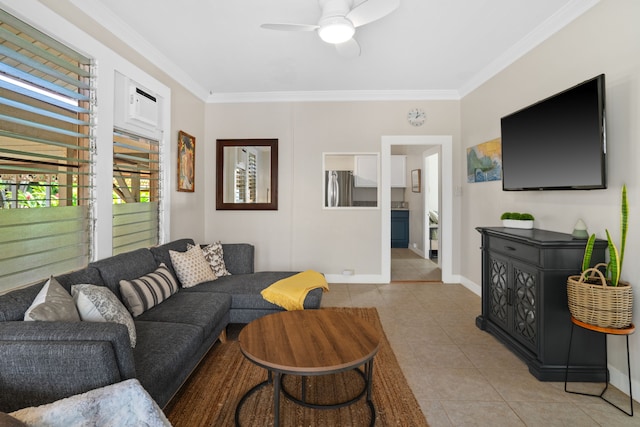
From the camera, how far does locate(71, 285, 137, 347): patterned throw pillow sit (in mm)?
1580

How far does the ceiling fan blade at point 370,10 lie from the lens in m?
2.01

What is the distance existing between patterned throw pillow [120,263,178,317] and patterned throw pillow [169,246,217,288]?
172 mm

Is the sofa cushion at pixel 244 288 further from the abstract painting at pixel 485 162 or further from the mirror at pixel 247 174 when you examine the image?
the abstract painting at pixel 485 162

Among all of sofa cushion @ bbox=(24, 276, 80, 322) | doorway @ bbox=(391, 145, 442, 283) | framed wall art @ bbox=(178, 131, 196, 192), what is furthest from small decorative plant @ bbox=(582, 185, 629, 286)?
framed wall art @ bbox=(178, 131, 196, 192)

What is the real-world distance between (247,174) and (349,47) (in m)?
2.46

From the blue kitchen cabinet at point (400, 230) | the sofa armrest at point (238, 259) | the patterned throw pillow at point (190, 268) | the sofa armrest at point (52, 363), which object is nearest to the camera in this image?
the sofa armrest at point (52, 363)

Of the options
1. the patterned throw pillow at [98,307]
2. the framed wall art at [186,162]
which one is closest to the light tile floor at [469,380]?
the patterned throw pillow at [98,307]

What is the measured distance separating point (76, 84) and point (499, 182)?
12.8 feet

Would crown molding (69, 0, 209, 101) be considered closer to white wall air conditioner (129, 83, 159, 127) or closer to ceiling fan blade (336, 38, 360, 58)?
white wall air conditioner (129, 83, 159, 127)

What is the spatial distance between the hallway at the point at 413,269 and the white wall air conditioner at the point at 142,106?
12.1 feet

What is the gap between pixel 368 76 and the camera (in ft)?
12.2

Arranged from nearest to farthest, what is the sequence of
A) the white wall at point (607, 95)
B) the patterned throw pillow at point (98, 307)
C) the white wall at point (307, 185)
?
1. the patterned throw pillow at point (98, 307)
2. the white wall at point (607, 95)
3. the white wall at point (307, 185)

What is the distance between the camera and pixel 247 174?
177 inches

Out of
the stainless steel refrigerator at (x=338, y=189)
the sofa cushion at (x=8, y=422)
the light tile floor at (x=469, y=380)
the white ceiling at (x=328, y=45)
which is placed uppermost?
the white ceiling at (x=328, y=45)
